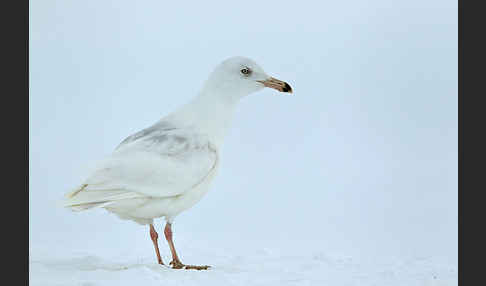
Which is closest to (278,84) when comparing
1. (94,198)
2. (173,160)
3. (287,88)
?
(287,88)

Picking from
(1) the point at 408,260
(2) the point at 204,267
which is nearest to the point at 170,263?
(2) the point at 204,267

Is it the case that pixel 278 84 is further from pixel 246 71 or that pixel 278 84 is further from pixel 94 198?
pixel 94 198

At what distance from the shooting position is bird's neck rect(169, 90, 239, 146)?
23.7 feet

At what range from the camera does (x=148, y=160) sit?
6.75m

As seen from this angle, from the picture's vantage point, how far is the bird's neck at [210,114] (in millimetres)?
7238

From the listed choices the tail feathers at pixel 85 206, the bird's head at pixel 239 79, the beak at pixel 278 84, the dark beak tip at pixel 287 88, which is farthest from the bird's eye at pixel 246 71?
the tail feathers at pixel 85 206

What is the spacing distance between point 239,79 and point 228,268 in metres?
1.65

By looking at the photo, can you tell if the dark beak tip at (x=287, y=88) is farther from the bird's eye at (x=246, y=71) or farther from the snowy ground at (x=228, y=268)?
the snowy ground at (x=228, y=268)

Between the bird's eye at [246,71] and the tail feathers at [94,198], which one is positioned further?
the bird's eye at [246,71]

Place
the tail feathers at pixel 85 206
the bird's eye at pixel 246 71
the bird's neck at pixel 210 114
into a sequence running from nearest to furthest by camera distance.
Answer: the tail feathers at pixel 85 206, the bird's neck at pixel 210 114, the bird's eye at pixel 246 71

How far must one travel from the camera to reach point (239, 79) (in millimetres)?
7348

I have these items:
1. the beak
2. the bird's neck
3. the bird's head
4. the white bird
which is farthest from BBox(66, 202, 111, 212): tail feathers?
the beak

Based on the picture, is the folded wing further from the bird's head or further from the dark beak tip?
the dark beak tip

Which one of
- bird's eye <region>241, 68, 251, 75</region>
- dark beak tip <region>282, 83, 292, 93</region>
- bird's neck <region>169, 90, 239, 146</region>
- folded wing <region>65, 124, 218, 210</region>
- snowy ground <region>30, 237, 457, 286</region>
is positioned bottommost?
snowy ground <region>30, 237, 457, 286</region>
